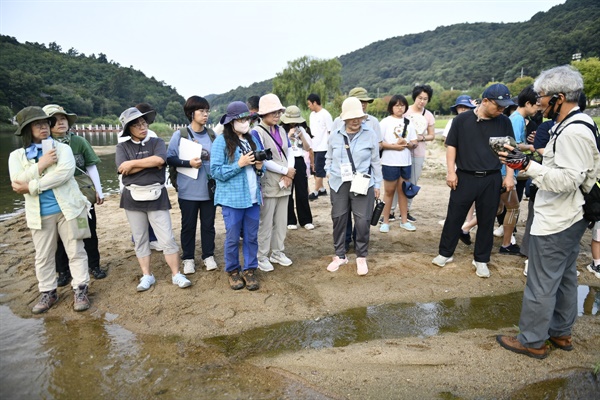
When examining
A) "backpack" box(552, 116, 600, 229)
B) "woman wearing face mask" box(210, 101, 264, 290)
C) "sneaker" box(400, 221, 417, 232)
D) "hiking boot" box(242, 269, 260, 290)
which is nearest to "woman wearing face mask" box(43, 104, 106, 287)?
"woman wearing face mask" box(210, 101, 264, 290)

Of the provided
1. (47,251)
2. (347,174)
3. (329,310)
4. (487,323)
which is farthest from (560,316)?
(47,251)

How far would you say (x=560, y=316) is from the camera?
301 cm

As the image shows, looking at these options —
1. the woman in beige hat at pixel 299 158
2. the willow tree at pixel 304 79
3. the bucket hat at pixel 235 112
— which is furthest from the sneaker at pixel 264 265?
the willow tree at pixel 304 79

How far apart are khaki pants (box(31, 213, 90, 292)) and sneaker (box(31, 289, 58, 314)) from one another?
0.21ft

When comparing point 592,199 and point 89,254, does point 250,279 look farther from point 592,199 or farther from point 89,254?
point 592,199

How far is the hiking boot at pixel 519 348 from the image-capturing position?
9.62 ft

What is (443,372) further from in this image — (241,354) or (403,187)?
(403,187)

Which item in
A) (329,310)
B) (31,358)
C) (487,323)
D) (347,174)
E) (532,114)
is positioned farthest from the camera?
(532,114)

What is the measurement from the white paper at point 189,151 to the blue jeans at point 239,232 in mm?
661

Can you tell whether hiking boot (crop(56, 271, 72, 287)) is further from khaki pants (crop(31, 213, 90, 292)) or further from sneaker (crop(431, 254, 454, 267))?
sneaker (crop(431, 254, 454, 267))

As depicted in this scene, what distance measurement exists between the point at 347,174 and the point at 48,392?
135 inches

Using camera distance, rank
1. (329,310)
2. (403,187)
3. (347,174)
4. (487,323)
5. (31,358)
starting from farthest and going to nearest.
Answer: (403,187) → (347,174) → (329,310) → (487,323) → (31,358)

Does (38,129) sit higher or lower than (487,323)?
higher

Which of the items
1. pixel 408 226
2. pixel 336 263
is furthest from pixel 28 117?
pixel 408 226
